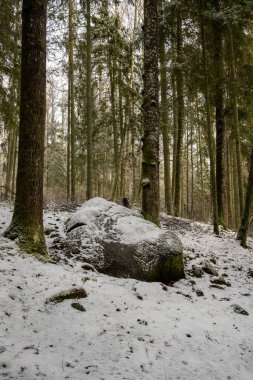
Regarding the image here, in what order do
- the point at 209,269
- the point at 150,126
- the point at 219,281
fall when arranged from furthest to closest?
the point at 150,126 < the point at 209,269 < the point at 219,281

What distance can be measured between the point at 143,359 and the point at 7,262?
245 centimetres

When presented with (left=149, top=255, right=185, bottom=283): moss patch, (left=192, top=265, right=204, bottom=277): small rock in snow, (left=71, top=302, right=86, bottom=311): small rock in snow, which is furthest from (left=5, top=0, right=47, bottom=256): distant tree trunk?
(left=192, top=265, right=204, bottom=277): small rock in snow

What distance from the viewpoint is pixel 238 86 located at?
10312 millimetres

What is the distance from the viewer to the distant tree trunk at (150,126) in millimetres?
7641

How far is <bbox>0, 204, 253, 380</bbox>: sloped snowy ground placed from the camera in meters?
3.13

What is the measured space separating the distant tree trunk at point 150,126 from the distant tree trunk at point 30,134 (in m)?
2.93

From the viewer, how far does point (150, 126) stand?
7727 mm

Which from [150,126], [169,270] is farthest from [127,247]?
[150,126]

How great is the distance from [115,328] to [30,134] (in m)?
3.27

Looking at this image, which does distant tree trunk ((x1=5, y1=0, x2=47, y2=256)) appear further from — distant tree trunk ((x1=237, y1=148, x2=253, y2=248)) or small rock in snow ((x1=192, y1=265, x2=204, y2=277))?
distant tree trunk ((x1=237, y1=148, x2=253, y2=248))

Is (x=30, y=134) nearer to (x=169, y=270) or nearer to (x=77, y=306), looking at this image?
(x=77, y=306)

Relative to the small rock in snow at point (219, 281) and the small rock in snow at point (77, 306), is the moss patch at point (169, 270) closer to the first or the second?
the small rock in snow at point (219, 281)

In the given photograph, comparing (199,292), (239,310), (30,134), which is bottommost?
(239,310)

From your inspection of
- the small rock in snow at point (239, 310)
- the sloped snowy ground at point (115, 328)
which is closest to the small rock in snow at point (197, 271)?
the sloped snowy ground at point (115, 328)
